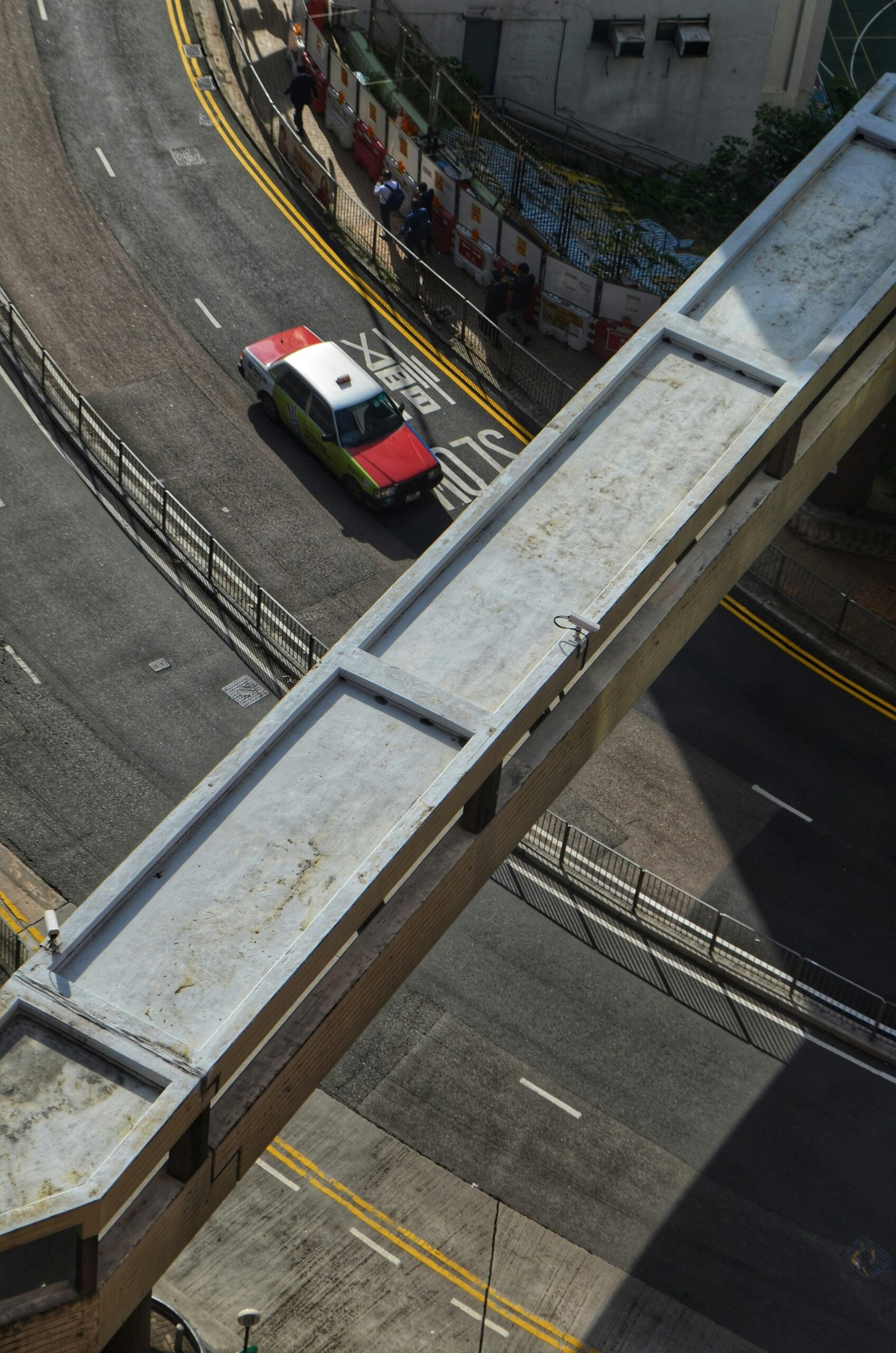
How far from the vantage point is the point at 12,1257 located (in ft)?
50.6

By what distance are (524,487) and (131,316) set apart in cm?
1966

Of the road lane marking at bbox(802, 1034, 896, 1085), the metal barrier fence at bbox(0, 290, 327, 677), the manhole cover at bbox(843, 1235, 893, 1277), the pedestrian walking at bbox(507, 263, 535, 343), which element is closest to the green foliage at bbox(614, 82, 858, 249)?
the pedestrian walking at bbox(507, 263, 535, 343)

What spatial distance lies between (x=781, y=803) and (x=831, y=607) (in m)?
5.87

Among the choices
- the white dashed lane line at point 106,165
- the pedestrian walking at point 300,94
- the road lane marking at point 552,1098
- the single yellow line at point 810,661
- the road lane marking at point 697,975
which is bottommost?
the road lane marking at point 552,1098

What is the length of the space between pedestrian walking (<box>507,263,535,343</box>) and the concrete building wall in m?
8.57

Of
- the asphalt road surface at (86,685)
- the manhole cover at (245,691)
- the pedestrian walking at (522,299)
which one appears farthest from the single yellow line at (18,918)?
Result: the pedestrian walking at (522,299)

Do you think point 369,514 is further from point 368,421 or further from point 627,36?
point 627,36

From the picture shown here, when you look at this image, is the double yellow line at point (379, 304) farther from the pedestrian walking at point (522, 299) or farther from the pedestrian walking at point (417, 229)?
the pedestrian walking at point (522, 299)

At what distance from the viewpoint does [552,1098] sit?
2820cm

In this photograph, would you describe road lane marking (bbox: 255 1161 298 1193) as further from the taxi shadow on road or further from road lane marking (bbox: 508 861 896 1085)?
the taxi shadow on road

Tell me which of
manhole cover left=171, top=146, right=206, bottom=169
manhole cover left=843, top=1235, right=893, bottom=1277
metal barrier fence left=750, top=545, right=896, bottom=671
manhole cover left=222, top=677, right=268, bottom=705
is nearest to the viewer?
manhole cover left=843, top=1235, right=893, bottom=1277

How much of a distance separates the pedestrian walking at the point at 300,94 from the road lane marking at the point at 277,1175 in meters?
30.1

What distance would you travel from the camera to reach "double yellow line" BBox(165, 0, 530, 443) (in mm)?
39875

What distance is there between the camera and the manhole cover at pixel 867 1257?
1047 inches
